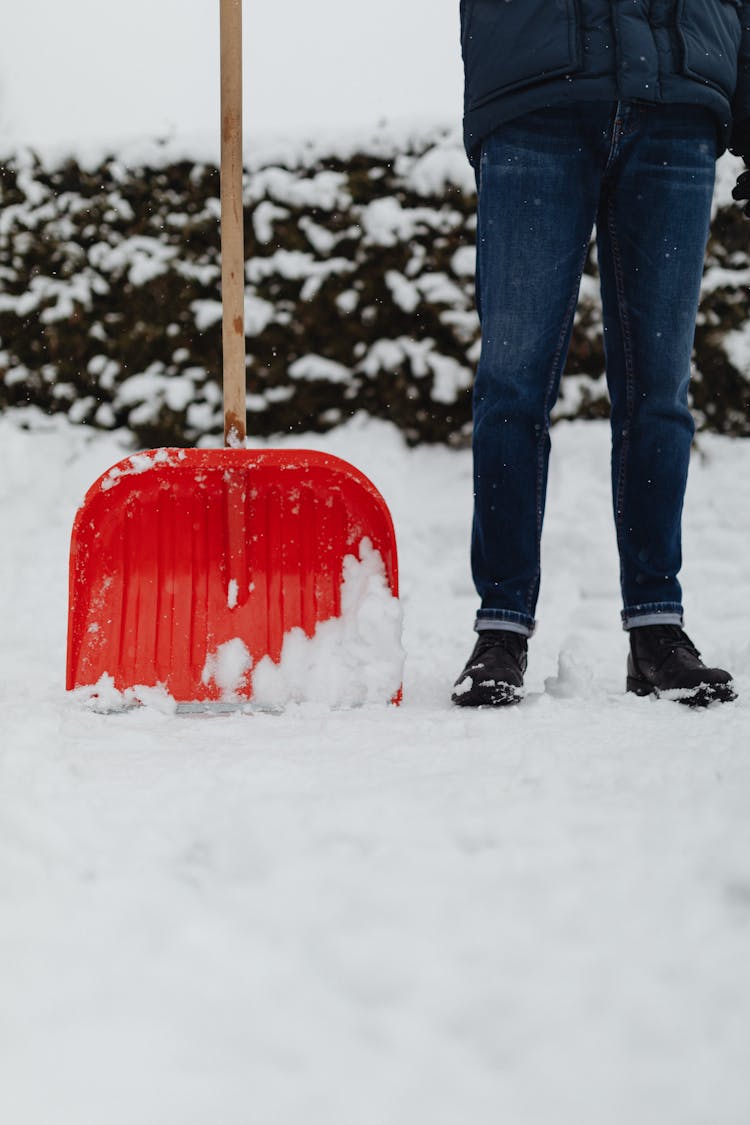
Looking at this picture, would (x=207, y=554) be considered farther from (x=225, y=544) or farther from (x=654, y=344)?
(x=654, y=344)

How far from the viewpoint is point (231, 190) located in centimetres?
175

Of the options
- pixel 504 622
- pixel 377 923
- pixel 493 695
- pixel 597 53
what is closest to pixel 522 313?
pixel 597 53

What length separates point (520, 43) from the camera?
1.55m

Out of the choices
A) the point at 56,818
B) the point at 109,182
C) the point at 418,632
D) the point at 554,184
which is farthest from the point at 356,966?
the point at 109,182

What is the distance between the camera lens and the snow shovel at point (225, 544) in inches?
66.0

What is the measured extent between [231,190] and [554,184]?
1.95ft

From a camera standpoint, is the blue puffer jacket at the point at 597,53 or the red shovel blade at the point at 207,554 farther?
the red shovel blade at the point at 207,554

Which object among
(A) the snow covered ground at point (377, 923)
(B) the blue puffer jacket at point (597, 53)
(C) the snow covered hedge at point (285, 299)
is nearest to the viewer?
(A) the snow covered ground at point (377, 923)

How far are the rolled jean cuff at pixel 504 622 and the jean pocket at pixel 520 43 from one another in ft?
2.87

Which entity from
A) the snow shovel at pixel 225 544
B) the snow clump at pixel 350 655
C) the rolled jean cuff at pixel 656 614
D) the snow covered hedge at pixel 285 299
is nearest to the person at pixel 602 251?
the rolled jean cuff at pixel 656 614

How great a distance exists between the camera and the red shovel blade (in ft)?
5.50

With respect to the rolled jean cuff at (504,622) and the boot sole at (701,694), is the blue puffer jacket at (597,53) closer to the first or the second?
the rolled jean cuff at (504,622)

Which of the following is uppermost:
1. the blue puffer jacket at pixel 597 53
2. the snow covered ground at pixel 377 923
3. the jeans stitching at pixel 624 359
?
the blue puffer jacket at pixel 597 53

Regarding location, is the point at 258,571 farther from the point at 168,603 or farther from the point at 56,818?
the point at 56,818
